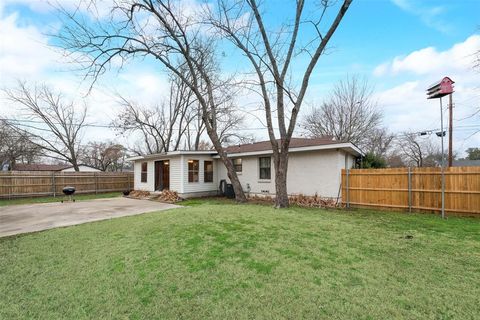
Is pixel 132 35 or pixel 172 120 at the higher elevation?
pixel 132 35

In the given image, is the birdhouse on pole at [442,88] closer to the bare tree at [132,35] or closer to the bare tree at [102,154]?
the bare tree at [132,35]

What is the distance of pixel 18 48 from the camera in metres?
8.48

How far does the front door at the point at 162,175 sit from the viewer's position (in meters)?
15.2

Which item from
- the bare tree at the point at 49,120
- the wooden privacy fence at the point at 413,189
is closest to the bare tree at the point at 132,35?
the wooden privacy fence at the point at 413,189

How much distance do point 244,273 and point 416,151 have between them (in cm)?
3841

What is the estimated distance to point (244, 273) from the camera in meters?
3.20

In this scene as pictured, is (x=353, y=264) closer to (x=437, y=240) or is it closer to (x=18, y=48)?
(x=437, y=240)

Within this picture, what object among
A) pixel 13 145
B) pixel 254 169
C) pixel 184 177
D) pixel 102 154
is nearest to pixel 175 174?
pixel 184 177

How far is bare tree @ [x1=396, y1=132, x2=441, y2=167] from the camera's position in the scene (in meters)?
30.2

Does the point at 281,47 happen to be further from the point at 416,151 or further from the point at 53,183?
the point at 416,151

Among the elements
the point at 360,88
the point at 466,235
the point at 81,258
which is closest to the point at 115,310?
the point at 81,258

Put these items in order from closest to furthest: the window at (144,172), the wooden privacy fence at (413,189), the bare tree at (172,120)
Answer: the wooden privacy fence at (413,189) < the window at (144,172) < the bare tree at (172,120)

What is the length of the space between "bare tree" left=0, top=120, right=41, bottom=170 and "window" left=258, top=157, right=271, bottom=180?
23.2 meters

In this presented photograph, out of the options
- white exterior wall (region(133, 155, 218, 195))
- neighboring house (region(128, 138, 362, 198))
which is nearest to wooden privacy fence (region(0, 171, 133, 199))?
neighboring house (region(128, 138, 362, 198))
